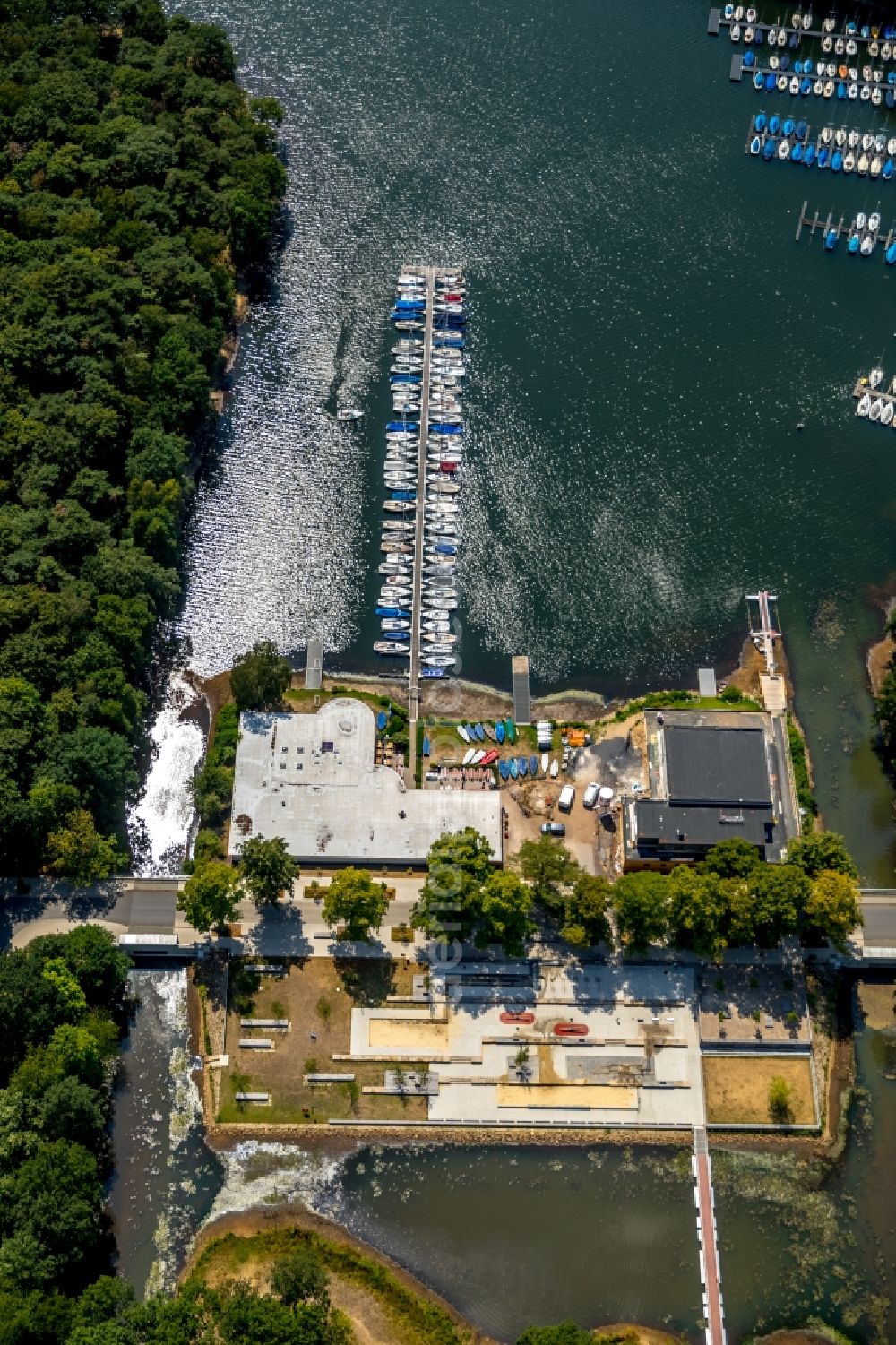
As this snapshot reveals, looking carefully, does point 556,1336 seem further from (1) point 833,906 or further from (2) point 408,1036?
(1) point 833,906

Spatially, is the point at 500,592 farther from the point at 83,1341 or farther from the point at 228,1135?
the point at 83,1341

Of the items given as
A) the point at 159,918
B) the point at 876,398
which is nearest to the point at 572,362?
the point at 876,398

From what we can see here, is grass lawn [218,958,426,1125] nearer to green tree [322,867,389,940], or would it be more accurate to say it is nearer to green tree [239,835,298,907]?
green tree [322,867,389,940]

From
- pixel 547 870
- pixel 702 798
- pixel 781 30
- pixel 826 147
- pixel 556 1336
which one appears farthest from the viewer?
pixel 781 30

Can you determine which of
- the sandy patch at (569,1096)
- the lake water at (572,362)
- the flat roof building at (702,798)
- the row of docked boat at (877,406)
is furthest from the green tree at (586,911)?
the row of docked boat at (877,406)

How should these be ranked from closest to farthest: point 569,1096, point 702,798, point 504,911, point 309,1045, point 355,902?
1. point 569,1096
2. point 355,902
3. point 504,911
4. point 309,1045
5. point 702,798

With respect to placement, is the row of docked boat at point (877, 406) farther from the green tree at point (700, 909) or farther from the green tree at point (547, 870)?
the green tree at point (547, 870)

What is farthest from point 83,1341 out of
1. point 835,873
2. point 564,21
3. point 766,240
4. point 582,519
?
point 564,21

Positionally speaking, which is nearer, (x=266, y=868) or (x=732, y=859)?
(x=266, y=868)
